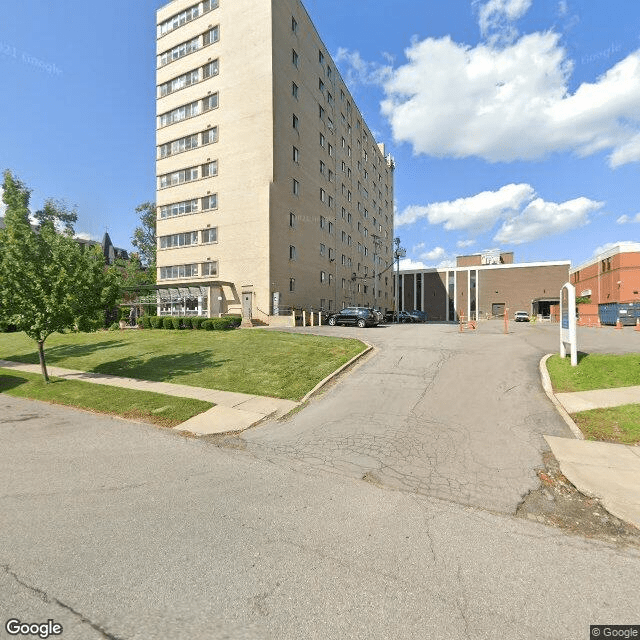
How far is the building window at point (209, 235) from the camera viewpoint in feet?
108

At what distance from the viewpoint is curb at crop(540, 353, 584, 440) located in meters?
6.46

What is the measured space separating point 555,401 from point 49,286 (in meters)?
15.7

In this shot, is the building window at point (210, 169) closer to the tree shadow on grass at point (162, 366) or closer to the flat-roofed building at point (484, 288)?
the tree shadow on grass at point (162, 366)

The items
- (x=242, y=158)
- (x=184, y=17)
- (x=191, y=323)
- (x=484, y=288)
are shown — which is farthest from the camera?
(x=484, y=288)

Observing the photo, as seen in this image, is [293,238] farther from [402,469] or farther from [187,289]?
[402,469]

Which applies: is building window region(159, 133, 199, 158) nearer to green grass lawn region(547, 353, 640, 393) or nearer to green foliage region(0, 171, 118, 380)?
green foliage region(0, 171, 118, 380)

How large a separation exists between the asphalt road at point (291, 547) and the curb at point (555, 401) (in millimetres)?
1145

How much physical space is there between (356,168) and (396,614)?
184 ft

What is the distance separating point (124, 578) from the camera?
2920 mm

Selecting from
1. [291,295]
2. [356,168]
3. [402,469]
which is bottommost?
[402,469]

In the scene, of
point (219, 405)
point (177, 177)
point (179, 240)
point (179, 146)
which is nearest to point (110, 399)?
point (219, 405)

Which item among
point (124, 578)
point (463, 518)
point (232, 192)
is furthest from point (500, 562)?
point (232, 192)

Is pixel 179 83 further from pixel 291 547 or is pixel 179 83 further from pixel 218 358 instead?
pixel 291 547

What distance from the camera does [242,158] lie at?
104 ft
